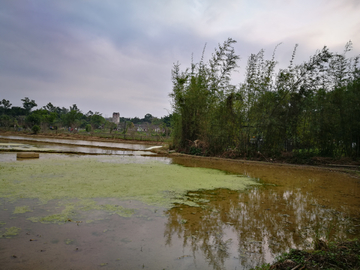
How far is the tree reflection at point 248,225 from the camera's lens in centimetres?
210

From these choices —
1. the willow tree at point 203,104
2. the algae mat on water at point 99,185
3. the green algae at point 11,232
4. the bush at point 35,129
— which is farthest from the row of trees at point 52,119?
the green algae at point 11,232

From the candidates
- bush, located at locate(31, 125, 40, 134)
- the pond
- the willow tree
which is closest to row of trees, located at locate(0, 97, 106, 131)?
bush, located at locate(31, 125, 40, 134)

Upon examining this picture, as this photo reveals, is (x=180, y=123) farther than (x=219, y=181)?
Yes

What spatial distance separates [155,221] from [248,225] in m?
1.09

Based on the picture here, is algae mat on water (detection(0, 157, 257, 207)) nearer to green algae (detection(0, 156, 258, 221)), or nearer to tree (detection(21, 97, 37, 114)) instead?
green algae (detection(0, 156, 258, 221))

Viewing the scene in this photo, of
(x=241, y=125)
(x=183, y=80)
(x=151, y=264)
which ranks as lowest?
(x=151, y=264)

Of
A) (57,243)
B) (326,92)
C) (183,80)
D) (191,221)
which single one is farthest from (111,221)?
(183,80)

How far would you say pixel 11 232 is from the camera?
7.11 feet

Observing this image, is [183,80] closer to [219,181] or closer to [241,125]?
[241,125]

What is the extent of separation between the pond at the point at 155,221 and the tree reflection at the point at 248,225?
0.01 metres

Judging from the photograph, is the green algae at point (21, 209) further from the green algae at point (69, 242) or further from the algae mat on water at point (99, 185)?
the green algae at point (69, 242)

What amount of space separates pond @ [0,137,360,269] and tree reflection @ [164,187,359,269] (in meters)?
0.01

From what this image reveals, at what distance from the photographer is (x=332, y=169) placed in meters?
7.66

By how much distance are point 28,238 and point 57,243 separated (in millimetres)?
303
